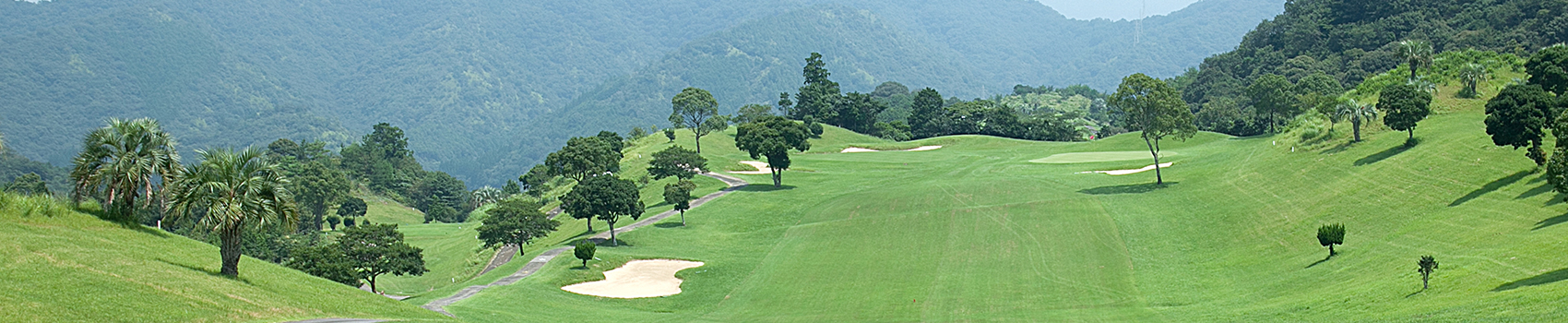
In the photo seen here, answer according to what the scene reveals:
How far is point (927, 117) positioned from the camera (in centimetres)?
17700

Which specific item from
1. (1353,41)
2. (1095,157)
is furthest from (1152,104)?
(1353,41)

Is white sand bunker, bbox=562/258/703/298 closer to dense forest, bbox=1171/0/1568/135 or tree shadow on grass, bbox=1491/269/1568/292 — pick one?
tree shadow on grass, bbox=1491/269/1568/292

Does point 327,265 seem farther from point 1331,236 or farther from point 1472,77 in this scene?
point 1472,77

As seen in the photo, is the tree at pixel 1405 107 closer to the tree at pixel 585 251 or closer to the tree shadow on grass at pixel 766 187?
the tree at pixel 585 251


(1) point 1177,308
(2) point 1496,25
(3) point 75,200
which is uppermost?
(2) point 1496,25

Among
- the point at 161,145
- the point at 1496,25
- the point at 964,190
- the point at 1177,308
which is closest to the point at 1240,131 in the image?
the point at 1496,25

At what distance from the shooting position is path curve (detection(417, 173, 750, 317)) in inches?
1834

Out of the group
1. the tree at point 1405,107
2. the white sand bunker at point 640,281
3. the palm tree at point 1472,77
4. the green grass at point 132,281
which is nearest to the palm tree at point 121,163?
the green grass at point 132,281

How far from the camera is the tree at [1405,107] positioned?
61925mm

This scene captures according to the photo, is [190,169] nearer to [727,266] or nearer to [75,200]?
[75,200]

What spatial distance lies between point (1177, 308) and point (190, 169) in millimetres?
35212

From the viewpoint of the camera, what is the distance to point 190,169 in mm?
34125

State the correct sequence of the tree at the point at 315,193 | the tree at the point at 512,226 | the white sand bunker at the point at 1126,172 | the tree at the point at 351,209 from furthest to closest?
1. the tree at the point at 351,209
2. the tree at the point at 315,193
3. the white sand bunker at the point at 1126,172
4. the tree at the point at 512,226

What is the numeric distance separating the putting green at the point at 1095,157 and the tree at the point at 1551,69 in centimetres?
3791
